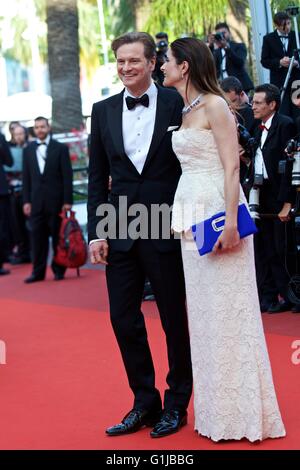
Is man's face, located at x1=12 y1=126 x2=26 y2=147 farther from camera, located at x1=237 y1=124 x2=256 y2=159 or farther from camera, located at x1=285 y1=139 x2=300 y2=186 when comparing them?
camera, located at x1=285 y1=139 x2=300 y2=186

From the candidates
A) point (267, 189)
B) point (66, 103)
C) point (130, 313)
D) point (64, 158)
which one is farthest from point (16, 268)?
point (130, 313)

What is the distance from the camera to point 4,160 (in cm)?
1468

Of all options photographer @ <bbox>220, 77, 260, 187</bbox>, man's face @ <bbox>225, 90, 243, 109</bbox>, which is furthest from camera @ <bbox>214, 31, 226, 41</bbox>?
man's face @ <bbox>225, 90, 243, 109</bbox>

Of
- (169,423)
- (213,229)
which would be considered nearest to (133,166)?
(213,229)

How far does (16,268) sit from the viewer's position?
15102 millimetres

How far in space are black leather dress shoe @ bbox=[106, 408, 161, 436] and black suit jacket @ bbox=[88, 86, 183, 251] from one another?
2.95ft

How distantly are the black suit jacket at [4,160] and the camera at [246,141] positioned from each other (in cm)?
564

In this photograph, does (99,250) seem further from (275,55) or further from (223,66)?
(223,66)

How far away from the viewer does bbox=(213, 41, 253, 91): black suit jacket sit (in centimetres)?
1136

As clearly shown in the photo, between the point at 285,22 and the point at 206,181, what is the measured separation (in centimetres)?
589

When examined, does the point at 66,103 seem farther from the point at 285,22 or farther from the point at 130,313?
the point at 130,313

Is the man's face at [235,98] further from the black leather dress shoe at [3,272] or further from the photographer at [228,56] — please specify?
the black leather dress shoe at [3,272]

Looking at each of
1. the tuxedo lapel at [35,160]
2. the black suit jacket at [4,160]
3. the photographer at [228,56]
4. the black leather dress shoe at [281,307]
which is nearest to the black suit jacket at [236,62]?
the photographer at [228,56]

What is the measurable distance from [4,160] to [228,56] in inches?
175
